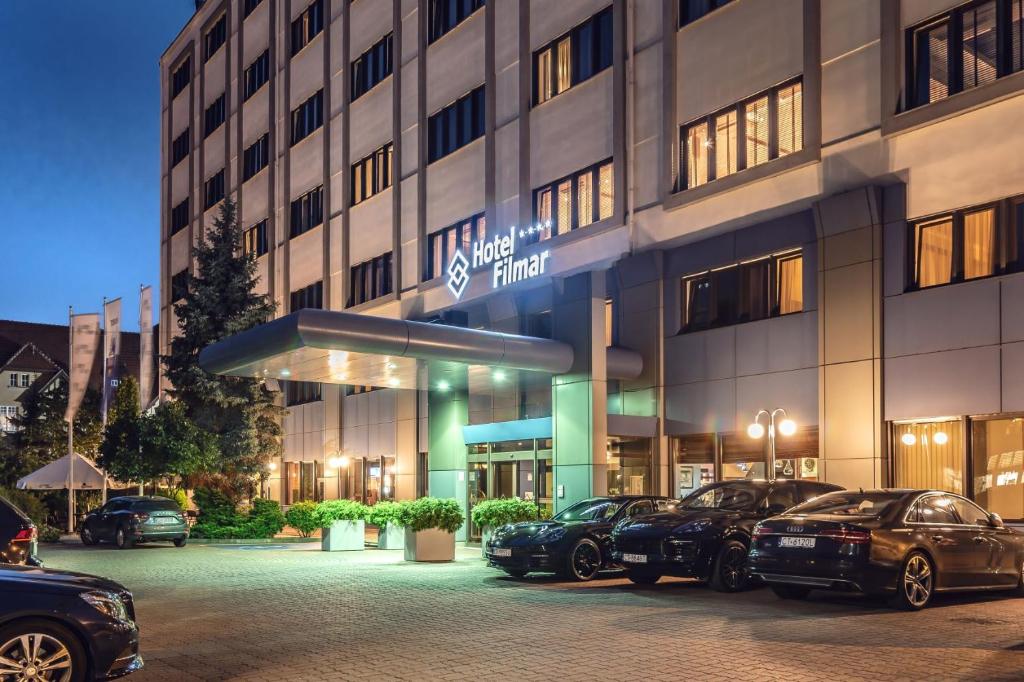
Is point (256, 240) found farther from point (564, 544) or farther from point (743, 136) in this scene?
point (564, 544)

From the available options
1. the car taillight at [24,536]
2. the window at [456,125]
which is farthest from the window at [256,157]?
the car taillight at [24,536]

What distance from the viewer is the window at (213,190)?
50.3 metres

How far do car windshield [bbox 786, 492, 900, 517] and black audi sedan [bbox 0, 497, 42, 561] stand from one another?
9927 millimetres

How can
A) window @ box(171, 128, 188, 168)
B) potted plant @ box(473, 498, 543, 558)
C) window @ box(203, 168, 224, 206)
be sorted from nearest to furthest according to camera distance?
potted plant @ box(473, 498, 543, 558), window @ box(203, 168, 224, 206), window @ box(171, 128, 188, 168)

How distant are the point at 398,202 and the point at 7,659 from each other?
90.4ft

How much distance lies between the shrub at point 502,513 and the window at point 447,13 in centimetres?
1573

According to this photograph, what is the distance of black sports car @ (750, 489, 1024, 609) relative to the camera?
1261cm

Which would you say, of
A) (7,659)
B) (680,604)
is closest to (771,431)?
(680,604)

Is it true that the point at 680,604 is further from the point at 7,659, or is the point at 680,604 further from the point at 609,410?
the point at 609,410

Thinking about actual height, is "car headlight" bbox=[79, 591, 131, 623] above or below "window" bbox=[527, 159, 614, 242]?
below

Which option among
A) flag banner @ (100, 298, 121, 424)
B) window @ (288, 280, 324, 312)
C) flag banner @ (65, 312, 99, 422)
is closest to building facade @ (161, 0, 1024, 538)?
window @ (288, 280, 324, 312)

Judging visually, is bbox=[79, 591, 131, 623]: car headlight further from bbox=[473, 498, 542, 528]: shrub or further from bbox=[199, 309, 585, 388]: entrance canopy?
bbox=[473, 498, 542, 528]: shrub

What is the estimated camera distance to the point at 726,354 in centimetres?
2294

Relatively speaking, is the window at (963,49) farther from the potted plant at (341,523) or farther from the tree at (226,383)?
the tree at (226,383)
